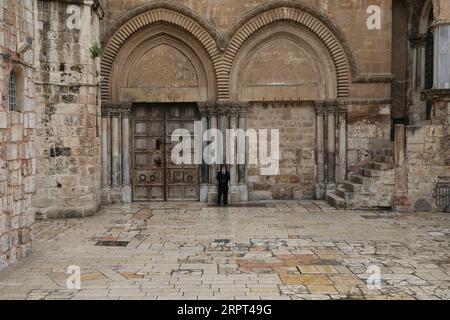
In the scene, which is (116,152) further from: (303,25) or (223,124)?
(303,25)

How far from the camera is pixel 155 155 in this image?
53.5 feet

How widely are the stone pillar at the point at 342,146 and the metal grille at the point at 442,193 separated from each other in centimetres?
269

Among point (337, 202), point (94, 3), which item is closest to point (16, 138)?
point (94, 3)

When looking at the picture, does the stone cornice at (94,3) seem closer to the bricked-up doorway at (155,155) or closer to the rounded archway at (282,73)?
the bricked-up doorway at (155,155)

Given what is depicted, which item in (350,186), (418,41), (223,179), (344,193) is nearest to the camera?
(344,193)

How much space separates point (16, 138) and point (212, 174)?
795 centimetres

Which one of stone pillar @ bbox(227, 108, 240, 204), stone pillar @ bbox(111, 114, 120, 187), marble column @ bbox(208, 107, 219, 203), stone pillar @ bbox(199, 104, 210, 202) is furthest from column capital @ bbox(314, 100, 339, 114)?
stone pillar @ bbox(111, 114, 120, 187)

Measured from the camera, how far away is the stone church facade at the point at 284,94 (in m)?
14.2

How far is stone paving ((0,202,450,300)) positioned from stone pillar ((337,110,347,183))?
2.26 m

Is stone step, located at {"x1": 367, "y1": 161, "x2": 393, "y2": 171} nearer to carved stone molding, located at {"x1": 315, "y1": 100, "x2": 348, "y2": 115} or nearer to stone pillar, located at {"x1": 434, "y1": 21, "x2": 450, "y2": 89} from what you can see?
carved stone molding, located at {"x1": 315, "y1": 100, "x2": 348, "y2": 115}

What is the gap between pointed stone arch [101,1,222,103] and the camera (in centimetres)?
1545

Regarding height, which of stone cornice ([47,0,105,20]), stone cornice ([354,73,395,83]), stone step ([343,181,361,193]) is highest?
stone cornice ([47,0,105,20])

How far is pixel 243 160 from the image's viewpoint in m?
16.0

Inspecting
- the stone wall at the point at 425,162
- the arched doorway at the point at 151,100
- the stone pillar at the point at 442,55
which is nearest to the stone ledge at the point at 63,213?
the arched doorway at the point at 151,100
